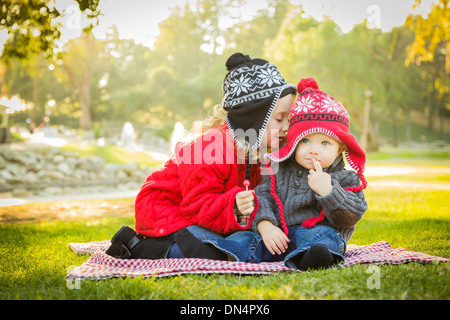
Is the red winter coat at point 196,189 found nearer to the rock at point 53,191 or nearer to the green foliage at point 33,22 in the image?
the green foliage at point 33,22

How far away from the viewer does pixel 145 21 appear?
14.7 feet

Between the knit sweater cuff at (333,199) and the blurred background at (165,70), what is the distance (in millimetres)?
1532

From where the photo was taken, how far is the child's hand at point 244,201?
2.57 m

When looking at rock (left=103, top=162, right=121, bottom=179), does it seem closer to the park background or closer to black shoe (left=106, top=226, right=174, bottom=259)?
the park background

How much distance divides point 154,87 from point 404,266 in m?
30.7

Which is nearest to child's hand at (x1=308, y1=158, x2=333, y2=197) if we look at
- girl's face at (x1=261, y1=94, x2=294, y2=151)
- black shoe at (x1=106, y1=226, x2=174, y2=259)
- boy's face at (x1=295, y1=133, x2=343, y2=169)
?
boy's face at (x1=295, y1=133, x2=343, y2=169)

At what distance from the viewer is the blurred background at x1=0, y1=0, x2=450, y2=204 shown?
192 inches

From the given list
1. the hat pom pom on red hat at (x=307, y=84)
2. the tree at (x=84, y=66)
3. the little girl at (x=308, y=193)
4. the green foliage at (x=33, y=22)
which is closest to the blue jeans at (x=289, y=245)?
the little girl at (x=308, y=193)

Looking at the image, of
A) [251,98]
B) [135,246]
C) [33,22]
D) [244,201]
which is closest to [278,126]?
[251,98]

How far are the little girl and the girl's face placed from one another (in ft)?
0.47

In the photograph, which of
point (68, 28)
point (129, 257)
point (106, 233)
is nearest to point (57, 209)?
point (106, 233)

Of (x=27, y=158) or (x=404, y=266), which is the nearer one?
(x=404, y=266)

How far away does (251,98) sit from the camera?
2.92 m

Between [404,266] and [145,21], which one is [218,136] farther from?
[145,21]
